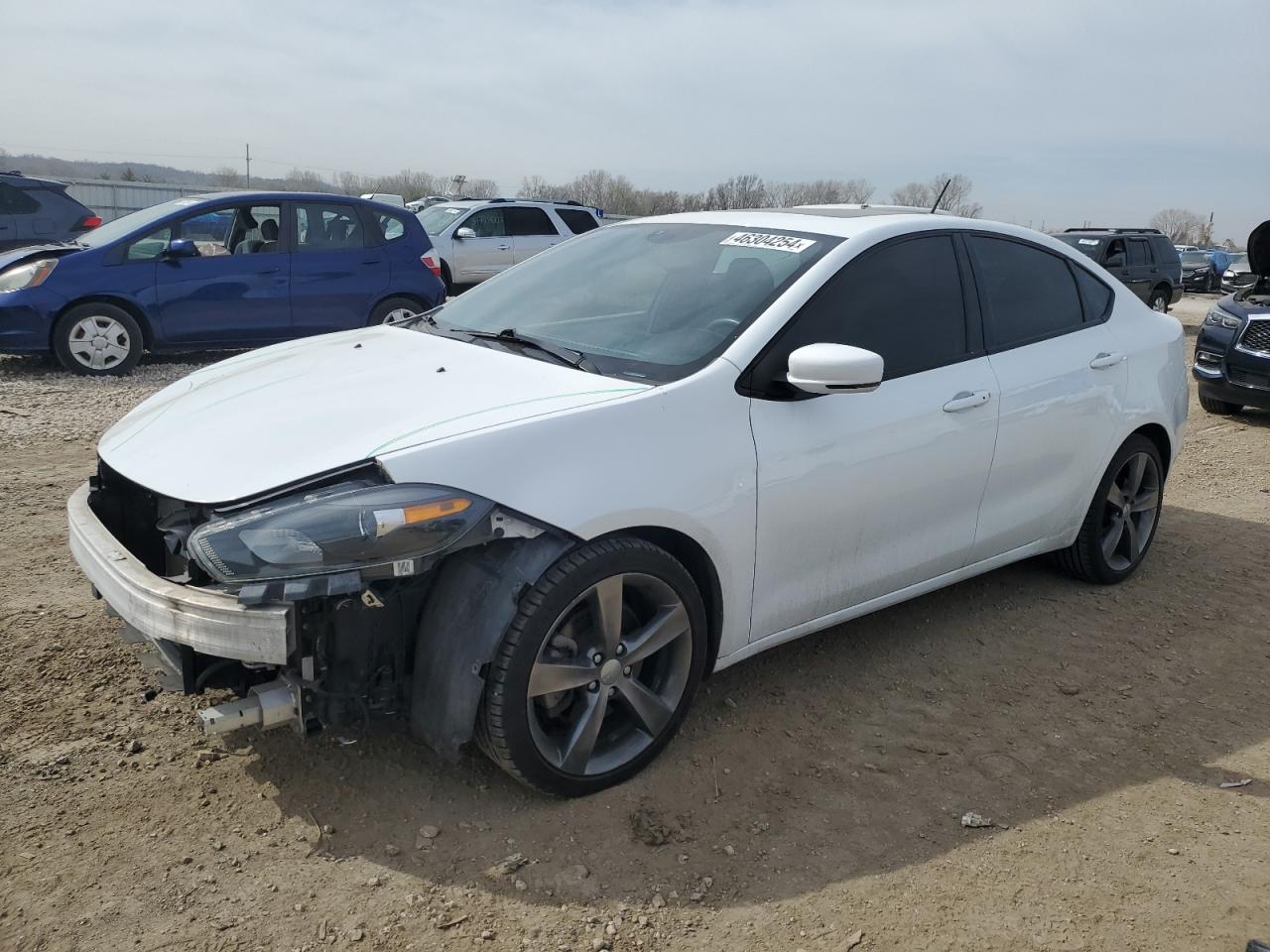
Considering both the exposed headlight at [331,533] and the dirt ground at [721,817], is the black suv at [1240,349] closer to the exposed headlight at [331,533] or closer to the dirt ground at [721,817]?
the dirt ground at [721,817]

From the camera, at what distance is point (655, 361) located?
3242mm

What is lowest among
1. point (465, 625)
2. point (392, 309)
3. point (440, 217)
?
point (465, 625)

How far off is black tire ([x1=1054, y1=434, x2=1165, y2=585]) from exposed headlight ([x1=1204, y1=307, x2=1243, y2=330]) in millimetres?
5709

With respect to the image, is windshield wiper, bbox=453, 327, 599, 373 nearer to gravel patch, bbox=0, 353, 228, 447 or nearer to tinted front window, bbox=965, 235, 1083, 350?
tinted front window, bbox=965, 235, 1083, 350

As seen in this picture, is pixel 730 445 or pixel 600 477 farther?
pixel 730 445

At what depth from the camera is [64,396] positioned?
8164 millimetres

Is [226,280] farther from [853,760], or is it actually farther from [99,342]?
[853,760]

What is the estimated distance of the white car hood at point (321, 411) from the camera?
274 cm

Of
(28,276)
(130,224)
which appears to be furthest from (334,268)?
(28,276)

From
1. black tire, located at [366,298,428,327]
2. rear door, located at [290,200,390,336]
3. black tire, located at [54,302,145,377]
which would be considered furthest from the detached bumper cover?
black tire, located at [366,298,428,327]

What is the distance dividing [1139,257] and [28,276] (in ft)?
58.3

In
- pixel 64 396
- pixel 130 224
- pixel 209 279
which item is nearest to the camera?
pixel 64 396

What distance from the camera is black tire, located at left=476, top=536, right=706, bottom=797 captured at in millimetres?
2727

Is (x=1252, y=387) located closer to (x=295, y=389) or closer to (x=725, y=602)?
(x=725, y=602)
